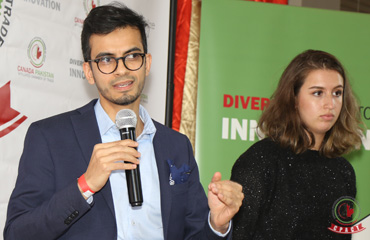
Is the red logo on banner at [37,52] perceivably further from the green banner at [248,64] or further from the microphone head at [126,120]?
the microphone head at [126,120]

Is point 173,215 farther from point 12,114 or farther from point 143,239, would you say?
point 12,114

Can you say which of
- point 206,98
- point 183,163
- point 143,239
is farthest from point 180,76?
point 143,239

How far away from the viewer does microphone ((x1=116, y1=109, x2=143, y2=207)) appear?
6.14 feet

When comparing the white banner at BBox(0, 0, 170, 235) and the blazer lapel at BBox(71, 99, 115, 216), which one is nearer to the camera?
the blazer lapel at BBox(71, 99, 115, 216)

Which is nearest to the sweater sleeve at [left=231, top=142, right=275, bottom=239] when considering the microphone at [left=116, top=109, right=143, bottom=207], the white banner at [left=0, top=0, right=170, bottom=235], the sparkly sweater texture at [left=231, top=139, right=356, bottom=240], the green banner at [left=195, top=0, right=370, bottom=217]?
the sparkly sweater texture at [left=231, top=139, right=356, bottom=240]

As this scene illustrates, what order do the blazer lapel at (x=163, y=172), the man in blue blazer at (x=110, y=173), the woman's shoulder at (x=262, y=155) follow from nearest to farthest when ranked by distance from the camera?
1. the man in blue blazer at (x=110, y=173)
2. the blazer lapel at (x=163, y=172)
3. the woman's shoulder at (x=262, y=155)

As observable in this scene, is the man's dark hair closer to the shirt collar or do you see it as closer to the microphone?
the shirt collar

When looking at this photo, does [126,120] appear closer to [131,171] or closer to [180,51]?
[131,171]

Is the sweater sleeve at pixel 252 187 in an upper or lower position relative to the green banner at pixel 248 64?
lower

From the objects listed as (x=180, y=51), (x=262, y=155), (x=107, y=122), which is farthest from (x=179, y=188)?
(x=180, y=51)

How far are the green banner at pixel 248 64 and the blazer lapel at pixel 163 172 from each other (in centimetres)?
168

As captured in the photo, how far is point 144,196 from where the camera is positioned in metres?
2.34

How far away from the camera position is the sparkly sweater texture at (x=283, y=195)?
304 cm

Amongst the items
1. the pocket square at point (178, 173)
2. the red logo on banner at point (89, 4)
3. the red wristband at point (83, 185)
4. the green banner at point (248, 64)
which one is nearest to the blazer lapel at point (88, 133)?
the red wristband at point (83, 185)
